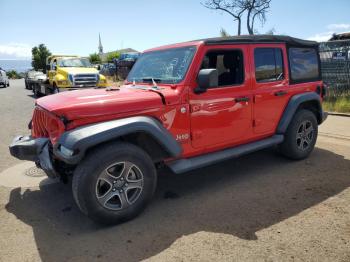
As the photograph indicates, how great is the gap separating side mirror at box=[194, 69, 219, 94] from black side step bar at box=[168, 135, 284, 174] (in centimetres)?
85

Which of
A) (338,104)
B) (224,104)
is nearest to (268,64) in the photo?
(224,104)

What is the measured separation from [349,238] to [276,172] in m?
1.87

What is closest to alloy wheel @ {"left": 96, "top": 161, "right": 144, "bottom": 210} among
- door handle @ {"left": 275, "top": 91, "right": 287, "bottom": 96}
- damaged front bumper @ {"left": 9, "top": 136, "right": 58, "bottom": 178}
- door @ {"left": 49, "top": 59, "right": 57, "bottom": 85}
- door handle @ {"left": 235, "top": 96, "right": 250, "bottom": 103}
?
damaged front bumper @ {"left": 9, "top": 136, "right": 58, "bottom": 178}

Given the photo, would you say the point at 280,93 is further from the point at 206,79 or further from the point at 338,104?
the point at 338,104

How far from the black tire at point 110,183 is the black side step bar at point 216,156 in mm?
391

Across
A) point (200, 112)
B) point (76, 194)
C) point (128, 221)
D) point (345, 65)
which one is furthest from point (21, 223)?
point (345, 65)

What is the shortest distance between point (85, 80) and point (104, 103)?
38.6 feet

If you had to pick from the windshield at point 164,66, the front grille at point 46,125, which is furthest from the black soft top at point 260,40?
the front grille at point 46,125

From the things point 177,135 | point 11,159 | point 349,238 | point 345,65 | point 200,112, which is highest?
point 345,65

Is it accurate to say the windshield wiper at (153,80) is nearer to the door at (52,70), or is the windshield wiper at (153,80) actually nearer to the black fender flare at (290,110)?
the black fender flare at (290,110)

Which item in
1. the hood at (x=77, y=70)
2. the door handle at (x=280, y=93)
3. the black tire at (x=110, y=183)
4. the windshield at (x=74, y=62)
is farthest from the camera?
the windshield at (x=74, y=62)

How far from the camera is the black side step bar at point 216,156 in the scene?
398cm

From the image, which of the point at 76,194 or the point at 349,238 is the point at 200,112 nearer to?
the point at 76,194

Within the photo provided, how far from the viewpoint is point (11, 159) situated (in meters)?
6.01
